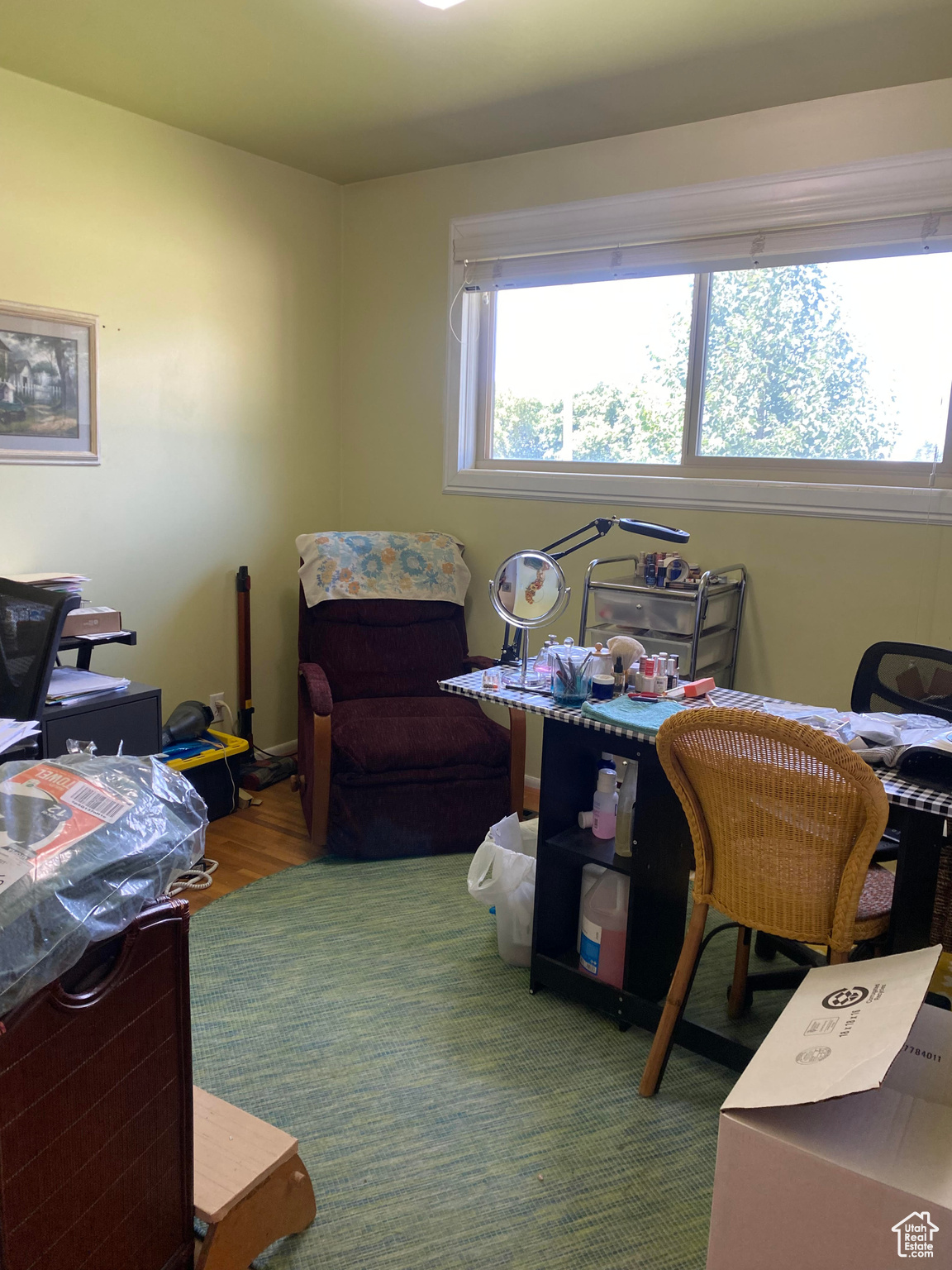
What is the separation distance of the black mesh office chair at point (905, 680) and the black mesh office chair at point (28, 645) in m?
2.04

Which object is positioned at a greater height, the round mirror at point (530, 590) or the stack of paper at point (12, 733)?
the round mirror at point (530, 590)

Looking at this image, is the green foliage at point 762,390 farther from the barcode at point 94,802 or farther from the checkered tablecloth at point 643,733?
the barcode at point 94,802

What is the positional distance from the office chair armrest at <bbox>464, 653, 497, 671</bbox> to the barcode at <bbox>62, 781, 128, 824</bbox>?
7.34ft

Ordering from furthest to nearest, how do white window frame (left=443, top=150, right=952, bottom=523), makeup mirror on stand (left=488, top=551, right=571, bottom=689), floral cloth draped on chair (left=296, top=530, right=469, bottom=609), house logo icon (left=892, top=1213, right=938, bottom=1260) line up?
floral cloth draped on chair (left=296, top=530, right=469, bottom=609) < white window frame (left=443, top=150, right=952, bottom=523) < makeup mirror on stand (left=488, top=551, right=571, bottom=689) < house logo icon (left=892, top=1213, right=938, bottom=1260)

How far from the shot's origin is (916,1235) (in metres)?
0.94

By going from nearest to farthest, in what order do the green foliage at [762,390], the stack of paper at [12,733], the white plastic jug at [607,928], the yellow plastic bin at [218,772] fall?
the stack of paper at [12,733], the white plastic jug at [607,928], the green foliage at [762,390], the yellow plastic bin at [218,772]

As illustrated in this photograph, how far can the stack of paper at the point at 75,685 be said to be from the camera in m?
2.48

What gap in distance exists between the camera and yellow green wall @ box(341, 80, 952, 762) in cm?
271

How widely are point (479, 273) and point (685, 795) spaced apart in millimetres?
2497

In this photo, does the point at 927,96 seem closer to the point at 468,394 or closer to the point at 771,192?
the point at 771,192

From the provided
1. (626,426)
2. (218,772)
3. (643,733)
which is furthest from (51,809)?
(626,426)

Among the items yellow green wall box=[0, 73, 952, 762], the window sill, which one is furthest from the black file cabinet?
the window sill

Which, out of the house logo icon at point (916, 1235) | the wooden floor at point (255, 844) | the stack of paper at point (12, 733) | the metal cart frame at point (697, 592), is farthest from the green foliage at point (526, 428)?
the house logo icon at point (916, 1235)

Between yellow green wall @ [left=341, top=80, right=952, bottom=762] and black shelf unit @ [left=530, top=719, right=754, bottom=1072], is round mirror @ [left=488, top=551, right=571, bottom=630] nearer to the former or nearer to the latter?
black shelf unit @ [left=530, top=719, right=754, bottom=1072]
